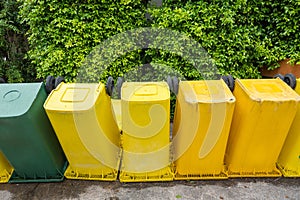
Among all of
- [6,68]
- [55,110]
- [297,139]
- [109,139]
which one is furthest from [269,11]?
[6,68]

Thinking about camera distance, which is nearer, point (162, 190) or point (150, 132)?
point (150, 132)

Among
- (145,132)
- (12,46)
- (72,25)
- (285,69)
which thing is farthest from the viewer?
(12,46)

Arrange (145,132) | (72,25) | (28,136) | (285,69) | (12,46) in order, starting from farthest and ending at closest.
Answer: (12,46), (285,69), (72,25), (145,132), (28,136)

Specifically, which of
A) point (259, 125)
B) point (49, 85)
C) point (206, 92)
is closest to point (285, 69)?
point (259, 125)

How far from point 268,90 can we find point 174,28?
1723 millimetres

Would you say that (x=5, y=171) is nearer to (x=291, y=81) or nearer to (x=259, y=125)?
Result: (x=259, y=125)

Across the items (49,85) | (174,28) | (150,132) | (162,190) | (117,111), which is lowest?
(162,190)

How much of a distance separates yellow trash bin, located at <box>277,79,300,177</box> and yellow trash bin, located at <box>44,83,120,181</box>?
186 centimetres

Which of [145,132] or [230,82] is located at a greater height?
[230,82]

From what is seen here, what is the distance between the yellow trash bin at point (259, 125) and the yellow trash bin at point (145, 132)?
723 mm

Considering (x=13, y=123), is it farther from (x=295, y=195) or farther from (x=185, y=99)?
(x=295, y=195)

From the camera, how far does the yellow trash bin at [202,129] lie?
91.7 inches

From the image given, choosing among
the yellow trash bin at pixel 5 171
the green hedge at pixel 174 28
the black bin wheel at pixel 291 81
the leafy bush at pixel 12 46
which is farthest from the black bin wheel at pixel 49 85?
the black bin wheel at pixel 291 81

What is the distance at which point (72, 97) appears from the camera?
2420mm
